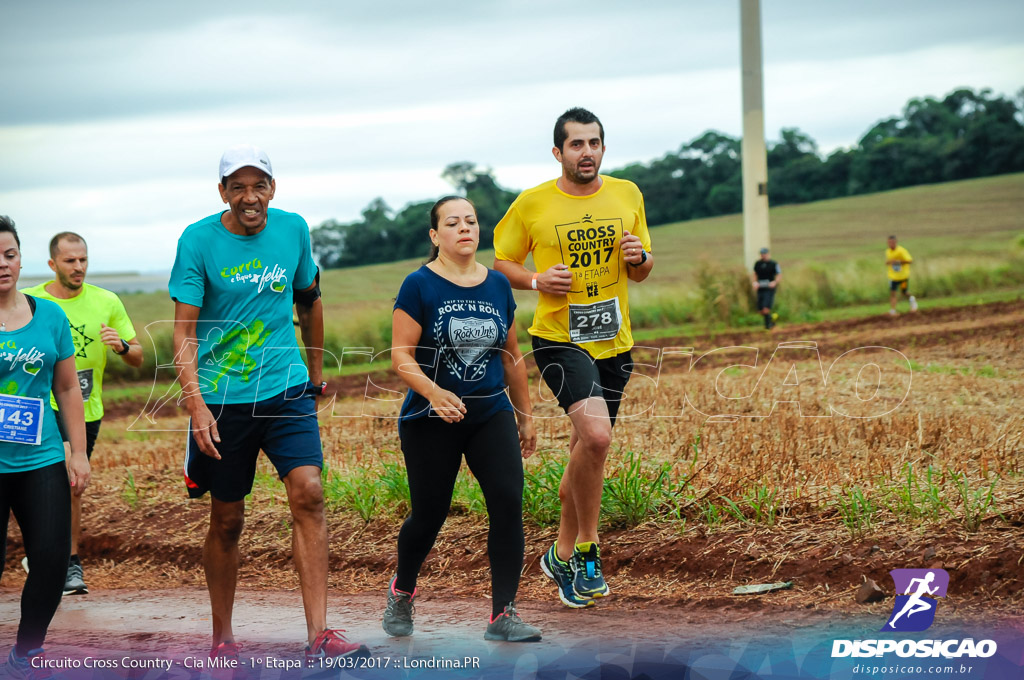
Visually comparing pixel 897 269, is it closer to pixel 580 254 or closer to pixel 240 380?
pixel 580 254

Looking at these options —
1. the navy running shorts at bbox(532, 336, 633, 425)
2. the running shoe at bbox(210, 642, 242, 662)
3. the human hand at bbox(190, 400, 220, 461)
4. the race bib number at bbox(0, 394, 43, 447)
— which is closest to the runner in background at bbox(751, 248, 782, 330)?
the navy running shorts at bbox(532, 336, 633, 425)

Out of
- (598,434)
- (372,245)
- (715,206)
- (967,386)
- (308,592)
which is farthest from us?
(715,206)

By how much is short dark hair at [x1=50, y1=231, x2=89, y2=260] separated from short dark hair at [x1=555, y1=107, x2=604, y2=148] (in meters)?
3.41

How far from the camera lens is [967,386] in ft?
37.2

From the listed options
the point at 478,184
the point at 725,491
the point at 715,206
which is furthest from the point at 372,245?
the point at 725,491

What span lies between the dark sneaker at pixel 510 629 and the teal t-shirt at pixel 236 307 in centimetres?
146

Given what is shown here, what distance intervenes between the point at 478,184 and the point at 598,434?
136 feet

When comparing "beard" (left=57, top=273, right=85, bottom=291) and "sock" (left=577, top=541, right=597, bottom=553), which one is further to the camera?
"beard" (left=57, top=273, right=85, bottom=291)

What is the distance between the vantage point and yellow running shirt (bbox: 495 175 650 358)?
6.11 metres

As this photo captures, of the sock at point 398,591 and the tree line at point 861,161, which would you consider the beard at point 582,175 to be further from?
Answer: the tree line at point 861,161

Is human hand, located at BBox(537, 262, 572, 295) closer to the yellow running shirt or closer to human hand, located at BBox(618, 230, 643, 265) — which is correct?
the yellow running shirt

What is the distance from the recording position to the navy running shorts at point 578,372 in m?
5.90

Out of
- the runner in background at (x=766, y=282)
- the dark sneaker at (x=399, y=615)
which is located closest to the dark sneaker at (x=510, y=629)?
the dark sneaker at (x=399, y=615)

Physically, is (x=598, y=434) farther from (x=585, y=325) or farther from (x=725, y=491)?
(x=725, y=491)
